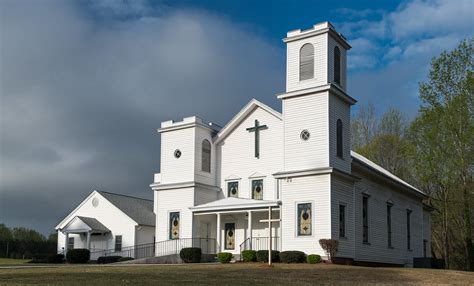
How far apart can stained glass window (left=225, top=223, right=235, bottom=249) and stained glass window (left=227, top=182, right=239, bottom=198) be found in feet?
6.28

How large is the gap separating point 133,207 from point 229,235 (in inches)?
479

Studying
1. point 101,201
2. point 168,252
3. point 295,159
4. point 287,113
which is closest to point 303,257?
point 295,159

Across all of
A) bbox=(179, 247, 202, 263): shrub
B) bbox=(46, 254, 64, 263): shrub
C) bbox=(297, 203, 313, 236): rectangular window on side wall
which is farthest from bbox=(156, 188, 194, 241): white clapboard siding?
bbox=(297, 203, 313, 236): rectangular window on side wall

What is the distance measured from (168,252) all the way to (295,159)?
419 inches

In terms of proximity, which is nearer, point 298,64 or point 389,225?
point 298,64

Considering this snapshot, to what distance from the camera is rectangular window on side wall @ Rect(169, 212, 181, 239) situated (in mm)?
37844

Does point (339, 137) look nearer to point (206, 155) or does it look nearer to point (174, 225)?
point (206, 155)

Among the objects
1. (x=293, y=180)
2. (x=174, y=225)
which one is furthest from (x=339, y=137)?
(x=174, y=225)

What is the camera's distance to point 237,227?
3678 cm

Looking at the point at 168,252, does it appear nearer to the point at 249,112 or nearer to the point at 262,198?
the point at 262,198

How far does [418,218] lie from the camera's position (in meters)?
45.2

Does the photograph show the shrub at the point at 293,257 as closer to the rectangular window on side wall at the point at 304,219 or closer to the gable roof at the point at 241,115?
the rectangular window on side wall at the point at 304,219

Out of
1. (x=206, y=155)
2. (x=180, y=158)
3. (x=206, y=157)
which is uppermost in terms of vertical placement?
(x=206, y=155)

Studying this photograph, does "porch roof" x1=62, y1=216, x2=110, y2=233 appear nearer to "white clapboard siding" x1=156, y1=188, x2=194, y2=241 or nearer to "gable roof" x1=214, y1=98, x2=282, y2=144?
"white clapboard siding" x1=156, y1=188, x2=194, y2=241
